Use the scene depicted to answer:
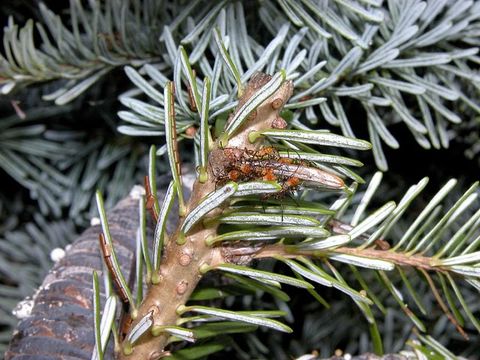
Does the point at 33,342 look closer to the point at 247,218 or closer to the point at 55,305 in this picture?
the point at 55,305

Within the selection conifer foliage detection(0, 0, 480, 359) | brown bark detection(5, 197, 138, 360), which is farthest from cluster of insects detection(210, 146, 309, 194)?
brown bark detection(5, 197, 138, 360)

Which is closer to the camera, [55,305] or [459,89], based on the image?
[55,305]

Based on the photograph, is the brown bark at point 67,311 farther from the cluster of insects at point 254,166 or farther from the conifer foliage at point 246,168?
the cluster of insects at point 254,166

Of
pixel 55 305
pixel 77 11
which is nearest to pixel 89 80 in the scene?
pixel 77 11

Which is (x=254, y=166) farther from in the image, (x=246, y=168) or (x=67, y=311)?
(x=67, y=311)

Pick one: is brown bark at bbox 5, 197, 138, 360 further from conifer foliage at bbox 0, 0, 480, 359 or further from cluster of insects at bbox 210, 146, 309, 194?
cluster of insects at bbox 210, 146, 309, 194

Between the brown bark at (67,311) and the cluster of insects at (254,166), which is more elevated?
the cluster of insects at (254,166)

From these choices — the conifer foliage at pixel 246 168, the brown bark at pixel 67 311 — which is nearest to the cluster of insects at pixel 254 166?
the conifer foliage at pixel 246 168

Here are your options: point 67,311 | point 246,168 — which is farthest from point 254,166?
point 67,311
